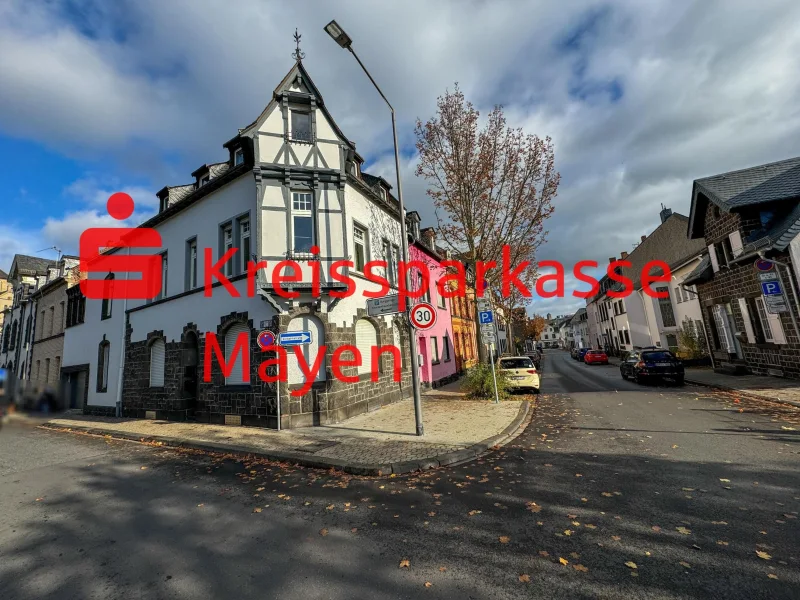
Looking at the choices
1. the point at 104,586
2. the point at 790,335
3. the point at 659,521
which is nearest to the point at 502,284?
the point at 790,335

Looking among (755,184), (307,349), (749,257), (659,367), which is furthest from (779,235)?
(307,349)

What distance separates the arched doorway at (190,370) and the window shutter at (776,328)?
21.5 meters

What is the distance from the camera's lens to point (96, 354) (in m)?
19.1

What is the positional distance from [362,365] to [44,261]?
37.1 meters

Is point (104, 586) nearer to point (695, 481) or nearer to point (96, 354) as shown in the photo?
point (695, 481)

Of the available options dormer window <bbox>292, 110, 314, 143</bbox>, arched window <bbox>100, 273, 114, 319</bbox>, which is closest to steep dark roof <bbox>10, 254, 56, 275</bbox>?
arched window <bbox>100, 273, 114, 319</bbox>

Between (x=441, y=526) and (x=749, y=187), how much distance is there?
66.6ft

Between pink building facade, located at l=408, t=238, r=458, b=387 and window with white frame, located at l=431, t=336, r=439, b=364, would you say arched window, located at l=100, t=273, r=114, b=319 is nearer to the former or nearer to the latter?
pink building facade, located at l=408, t=238, r=458, b=387

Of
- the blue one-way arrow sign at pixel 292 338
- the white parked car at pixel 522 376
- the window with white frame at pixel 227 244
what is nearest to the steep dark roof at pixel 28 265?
the window with white frame at pixel 227 244

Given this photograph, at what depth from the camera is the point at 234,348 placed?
41.2 ft

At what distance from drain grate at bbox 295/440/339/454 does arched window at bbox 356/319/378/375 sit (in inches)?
157

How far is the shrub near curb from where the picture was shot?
48.2 feet

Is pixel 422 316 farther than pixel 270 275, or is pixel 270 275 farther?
pixel 270 275

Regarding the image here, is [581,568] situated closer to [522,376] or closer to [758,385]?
[522,376]
